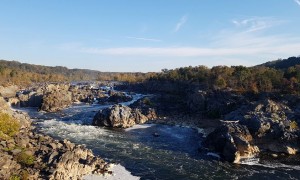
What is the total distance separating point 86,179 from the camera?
33.3 m

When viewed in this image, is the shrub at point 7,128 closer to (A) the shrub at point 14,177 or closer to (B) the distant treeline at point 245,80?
(A) the shrub at point 14,177

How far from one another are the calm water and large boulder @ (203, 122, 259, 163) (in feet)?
5.90

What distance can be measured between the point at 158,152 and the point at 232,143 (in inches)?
388

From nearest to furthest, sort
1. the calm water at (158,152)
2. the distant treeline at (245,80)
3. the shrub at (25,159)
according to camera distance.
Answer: the shrub at (25,159), the calm water at (158,152), the distant treeline at (245,80)

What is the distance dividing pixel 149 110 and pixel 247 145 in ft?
102

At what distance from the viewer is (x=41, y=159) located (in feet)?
113

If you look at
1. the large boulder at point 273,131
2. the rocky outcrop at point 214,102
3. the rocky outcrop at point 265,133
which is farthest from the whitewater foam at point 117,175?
the rocky outcrop at point 214,102

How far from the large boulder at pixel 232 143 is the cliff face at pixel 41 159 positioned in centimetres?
1696

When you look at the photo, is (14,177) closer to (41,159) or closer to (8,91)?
(41,159)

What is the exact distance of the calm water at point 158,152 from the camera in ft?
127

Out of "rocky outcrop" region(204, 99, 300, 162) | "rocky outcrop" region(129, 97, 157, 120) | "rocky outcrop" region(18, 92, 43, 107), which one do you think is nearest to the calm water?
"rocky outcrop" region(204, 99, 300, 162)

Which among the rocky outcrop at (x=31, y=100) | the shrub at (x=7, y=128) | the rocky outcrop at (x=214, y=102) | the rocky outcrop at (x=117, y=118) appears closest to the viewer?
the shrub at (x=7, y=128)

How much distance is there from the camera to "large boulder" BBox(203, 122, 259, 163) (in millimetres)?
44416

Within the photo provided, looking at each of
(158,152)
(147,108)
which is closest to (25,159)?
(158,152)
